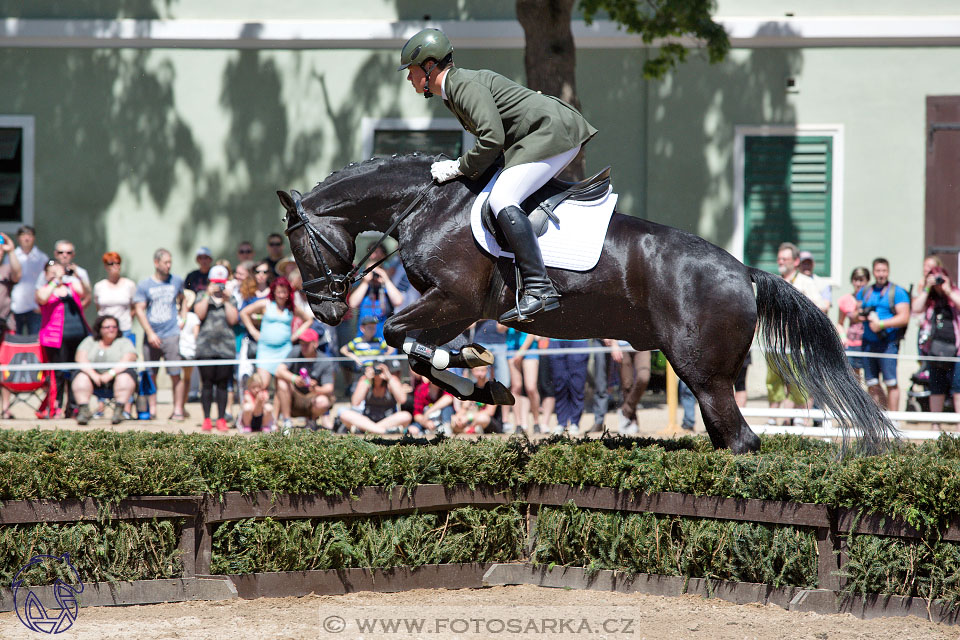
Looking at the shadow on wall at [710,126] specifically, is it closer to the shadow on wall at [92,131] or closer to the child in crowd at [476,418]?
the child in crowd at [476,418]

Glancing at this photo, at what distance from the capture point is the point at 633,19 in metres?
13.0

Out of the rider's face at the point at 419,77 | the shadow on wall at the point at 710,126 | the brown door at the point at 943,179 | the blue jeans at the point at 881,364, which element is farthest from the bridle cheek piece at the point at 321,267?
the brown door at the point at 943,179

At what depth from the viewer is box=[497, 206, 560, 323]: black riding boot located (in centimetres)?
541

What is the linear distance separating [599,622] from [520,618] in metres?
0.39

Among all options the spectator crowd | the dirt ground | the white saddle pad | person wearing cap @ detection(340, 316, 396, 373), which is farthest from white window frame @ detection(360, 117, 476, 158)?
the dirt ground

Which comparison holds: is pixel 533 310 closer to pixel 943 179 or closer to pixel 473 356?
pixel 473 356

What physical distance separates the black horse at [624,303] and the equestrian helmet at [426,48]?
65 centimetres

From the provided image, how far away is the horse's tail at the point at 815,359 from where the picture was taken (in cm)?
566

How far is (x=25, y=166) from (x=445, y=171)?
10.8 meters

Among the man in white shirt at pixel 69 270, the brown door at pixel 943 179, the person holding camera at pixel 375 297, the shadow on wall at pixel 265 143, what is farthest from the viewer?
the shadow on wall at pixel 265 143

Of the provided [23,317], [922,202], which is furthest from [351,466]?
[922,202]

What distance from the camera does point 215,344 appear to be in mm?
10930

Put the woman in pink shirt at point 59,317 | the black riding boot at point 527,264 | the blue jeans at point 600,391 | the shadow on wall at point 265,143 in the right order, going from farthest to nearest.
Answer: the shadow on wall at point 265,143, the woman in pink shirt at point 59,317, the blue jeans at point 600,391, the black riding boot at point 527,264

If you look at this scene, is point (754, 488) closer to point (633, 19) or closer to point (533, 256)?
point (533, 256)
